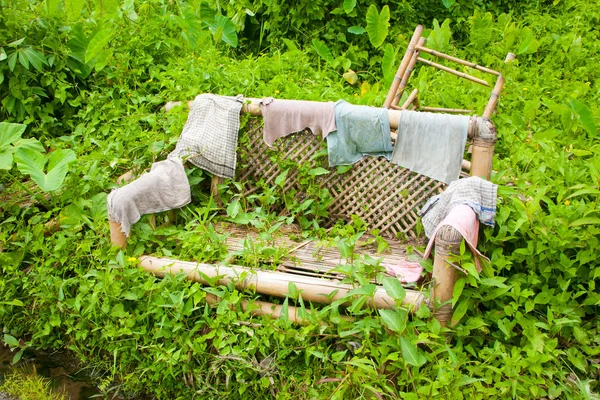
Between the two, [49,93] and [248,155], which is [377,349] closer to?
[248,155]

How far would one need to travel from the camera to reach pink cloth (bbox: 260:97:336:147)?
3.44m

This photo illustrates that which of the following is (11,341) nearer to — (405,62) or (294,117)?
(294,117)

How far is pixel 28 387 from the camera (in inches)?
119

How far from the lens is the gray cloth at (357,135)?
332 centimetres

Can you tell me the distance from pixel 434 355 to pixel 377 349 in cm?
25

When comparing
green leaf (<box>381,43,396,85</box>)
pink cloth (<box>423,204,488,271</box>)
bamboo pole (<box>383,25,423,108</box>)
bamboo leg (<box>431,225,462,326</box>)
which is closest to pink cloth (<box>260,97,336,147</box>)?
bamboo pole (<box>383,25,423,108</box>)

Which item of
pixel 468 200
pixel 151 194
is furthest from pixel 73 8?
pixel 468 200

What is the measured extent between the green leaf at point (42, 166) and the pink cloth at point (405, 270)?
1922 mm

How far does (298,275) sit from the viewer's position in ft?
9.70

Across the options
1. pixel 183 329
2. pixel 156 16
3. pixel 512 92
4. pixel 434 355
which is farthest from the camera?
pixel 156 16

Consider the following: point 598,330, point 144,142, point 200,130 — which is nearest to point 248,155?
point 200,130

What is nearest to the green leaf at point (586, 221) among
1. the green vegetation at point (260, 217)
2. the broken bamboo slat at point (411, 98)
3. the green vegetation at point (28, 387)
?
the green vegetation at point (260, 217)

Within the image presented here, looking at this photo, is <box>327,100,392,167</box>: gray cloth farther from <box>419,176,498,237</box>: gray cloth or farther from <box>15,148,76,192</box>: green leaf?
<box>15,148,76,192</box>: green leaf

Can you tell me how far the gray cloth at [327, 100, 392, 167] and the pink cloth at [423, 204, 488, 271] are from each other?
76cm
